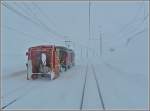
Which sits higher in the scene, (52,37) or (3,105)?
(52,37)

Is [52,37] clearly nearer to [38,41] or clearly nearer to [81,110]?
[38,41]

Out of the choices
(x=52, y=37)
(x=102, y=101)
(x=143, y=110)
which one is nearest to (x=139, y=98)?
(x=102, y=101)

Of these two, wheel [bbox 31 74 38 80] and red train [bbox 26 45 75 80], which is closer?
wheel [bbox 31 74 38 80]

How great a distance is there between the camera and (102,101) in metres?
12.7

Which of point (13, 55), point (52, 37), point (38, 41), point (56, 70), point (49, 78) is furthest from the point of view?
point (52, 37)

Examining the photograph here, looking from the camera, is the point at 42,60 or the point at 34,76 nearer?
the point at 34,76

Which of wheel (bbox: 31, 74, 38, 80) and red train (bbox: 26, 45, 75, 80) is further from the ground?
red train (bbox: 26, 45, 75, 80)

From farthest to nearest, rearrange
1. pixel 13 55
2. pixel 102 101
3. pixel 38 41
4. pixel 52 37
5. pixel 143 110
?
pixel 52 37
pixel 38 41
pixel 13 55
pixel 102 101
pixel 143 110

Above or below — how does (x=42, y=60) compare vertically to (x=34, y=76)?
above

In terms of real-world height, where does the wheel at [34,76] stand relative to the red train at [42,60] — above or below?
below

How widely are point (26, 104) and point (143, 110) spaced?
13.5ft

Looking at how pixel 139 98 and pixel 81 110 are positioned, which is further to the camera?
pixel 139 98

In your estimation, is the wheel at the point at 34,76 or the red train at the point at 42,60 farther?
the red train at the point at 42,60

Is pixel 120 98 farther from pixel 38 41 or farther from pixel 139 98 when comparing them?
pixel 38 41
